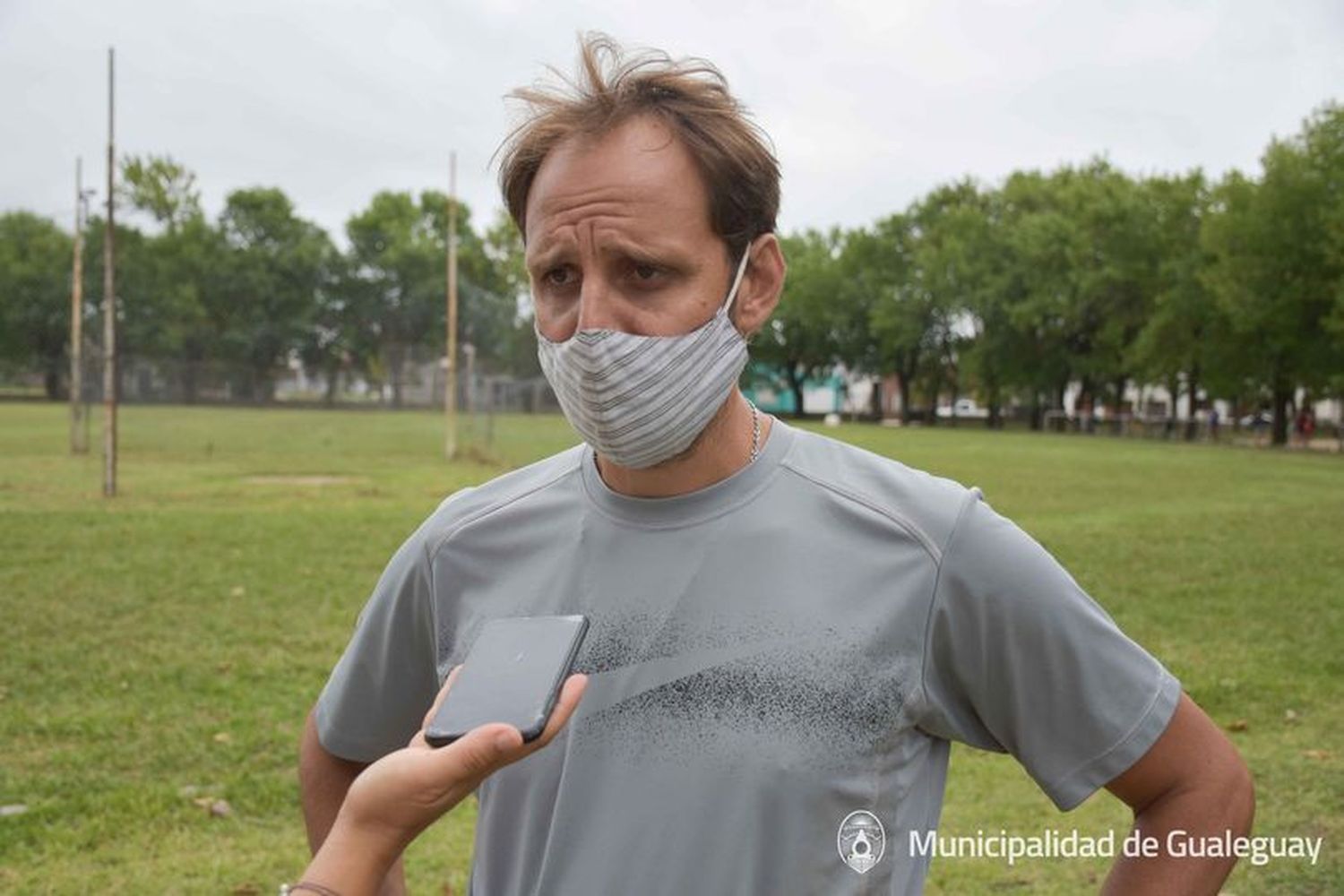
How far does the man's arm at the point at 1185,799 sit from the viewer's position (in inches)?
75.0

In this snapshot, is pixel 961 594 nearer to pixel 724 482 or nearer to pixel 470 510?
pixel 724 482

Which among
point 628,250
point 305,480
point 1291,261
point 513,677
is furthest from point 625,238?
point 1291,261

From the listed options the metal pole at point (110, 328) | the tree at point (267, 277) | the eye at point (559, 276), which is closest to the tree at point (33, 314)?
the tree at point (267, 277)

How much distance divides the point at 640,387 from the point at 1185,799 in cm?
104

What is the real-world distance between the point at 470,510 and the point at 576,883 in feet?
2.12

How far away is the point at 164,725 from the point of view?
685 centimetres

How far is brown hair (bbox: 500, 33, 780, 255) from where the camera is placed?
203 centimetres

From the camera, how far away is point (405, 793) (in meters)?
1.54

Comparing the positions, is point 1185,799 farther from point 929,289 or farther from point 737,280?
point 929,289

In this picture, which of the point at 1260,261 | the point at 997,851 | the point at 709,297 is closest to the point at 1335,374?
the point at 1260,261

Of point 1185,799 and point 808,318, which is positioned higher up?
point 808,318

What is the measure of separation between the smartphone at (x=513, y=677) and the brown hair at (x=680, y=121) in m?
0.72

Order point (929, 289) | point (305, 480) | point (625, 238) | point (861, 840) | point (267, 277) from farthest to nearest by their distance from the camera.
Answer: point (267, 277)
point (929, 289)
point (305, 480)
point (625, 238)
point (861, 840)

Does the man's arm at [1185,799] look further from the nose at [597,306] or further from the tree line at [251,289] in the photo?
the tree line at [251,289]
